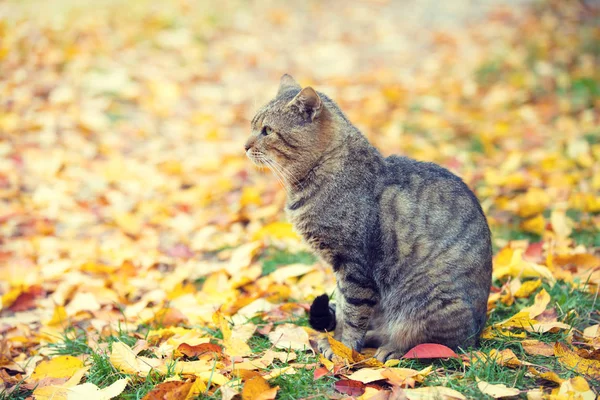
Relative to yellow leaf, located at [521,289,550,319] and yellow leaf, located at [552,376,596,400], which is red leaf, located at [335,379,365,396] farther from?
yellow leaf, located at [521,289,550,319]

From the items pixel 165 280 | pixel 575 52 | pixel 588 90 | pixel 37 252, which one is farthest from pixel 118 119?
pixel 575 52

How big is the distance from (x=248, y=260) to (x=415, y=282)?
5.27 feet

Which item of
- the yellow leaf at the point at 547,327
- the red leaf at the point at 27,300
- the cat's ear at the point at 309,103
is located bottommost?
the red leaf at the point at 27,300

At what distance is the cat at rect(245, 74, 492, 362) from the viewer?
2967mm

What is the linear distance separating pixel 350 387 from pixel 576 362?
3.55 ft

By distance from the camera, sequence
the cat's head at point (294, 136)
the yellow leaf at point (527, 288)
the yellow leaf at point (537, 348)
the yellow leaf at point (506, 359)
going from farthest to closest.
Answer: the yellow leaf at point (527, 288), the cat's head at point (294, 136), the yellow leaf at point (537, 348), the yellow leaf at point (506, 359)

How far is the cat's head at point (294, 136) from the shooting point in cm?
318

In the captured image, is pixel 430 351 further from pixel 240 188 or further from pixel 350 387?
pixel 240 188

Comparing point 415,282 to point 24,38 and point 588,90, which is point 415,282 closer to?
point 588,90

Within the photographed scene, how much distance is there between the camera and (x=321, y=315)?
321 cm

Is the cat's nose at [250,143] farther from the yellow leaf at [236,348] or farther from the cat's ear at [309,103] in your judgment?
the yellow leaf at [236,348]

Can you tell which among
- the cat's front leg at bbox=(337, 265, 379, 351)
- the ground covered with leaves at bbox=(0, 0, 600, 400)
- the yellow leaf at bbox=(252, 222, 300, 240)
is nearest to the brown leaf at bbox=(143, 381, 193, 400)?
the ground covered with leaves at bbox=(0, 0, 600, 400)

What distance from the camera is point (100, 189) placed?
5.66m

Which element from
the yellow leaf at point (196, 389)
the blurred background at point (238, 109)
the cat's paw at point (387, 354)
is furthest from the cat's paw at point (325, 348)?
the blurred background at point (238, 109)
